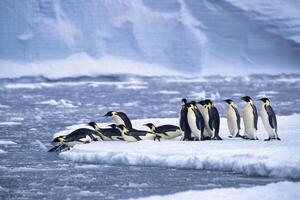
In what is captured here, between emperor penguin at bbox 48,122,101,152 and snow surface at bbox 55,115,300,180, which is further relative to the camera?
emperor penguin at bbox 48,122,101,152

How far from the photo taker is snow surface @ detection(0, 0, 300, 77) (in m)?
25.1

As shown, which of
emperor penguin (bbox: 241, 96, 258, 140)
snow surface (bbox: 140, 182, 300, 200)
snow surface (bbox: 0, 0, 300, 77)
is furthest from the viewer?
snow surface (bbox: 0, 0, 300, 77)

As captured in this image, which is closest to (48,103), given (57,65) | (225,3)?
(57,65)

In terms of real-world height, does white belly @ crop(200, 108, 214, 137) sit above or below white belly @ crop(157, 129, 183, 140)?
above

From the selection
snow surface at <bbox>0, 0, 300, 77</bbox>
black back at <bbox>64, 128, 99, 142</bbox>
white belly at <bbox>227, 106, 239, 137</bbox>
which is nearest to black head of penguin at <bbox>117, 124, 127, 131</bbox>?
black back at <bbox>64, 128, 99, 142</bbox>

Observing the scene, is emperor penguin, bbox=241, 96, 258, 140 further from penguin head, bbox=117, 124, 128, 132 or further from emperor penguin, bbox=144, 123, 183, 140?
penguin head, bbox=117, 124, 128, 132

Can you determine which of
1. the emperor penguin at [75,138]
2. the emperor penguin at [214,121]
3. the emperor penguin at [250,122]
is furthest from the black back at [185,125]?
the emperor penguin at [75,138]

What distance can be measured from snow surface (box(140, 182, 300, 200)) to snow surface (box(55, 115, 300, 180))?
0.45m

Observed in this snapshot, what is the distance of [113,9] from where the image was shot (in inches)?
1016

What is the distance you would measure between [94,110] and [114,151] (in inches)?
318

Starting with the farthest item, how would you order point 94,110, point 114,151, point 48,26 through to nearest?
point 48,26 < point 94,110 < point 114,151

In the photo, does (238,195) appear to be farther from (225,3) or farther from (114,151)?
(225,3)

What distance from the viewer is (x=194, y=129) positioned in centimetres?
779

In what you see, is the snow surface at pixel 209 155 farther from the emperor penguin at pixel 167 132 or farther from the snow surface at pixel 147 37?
the snow surface at pixel 147 37
